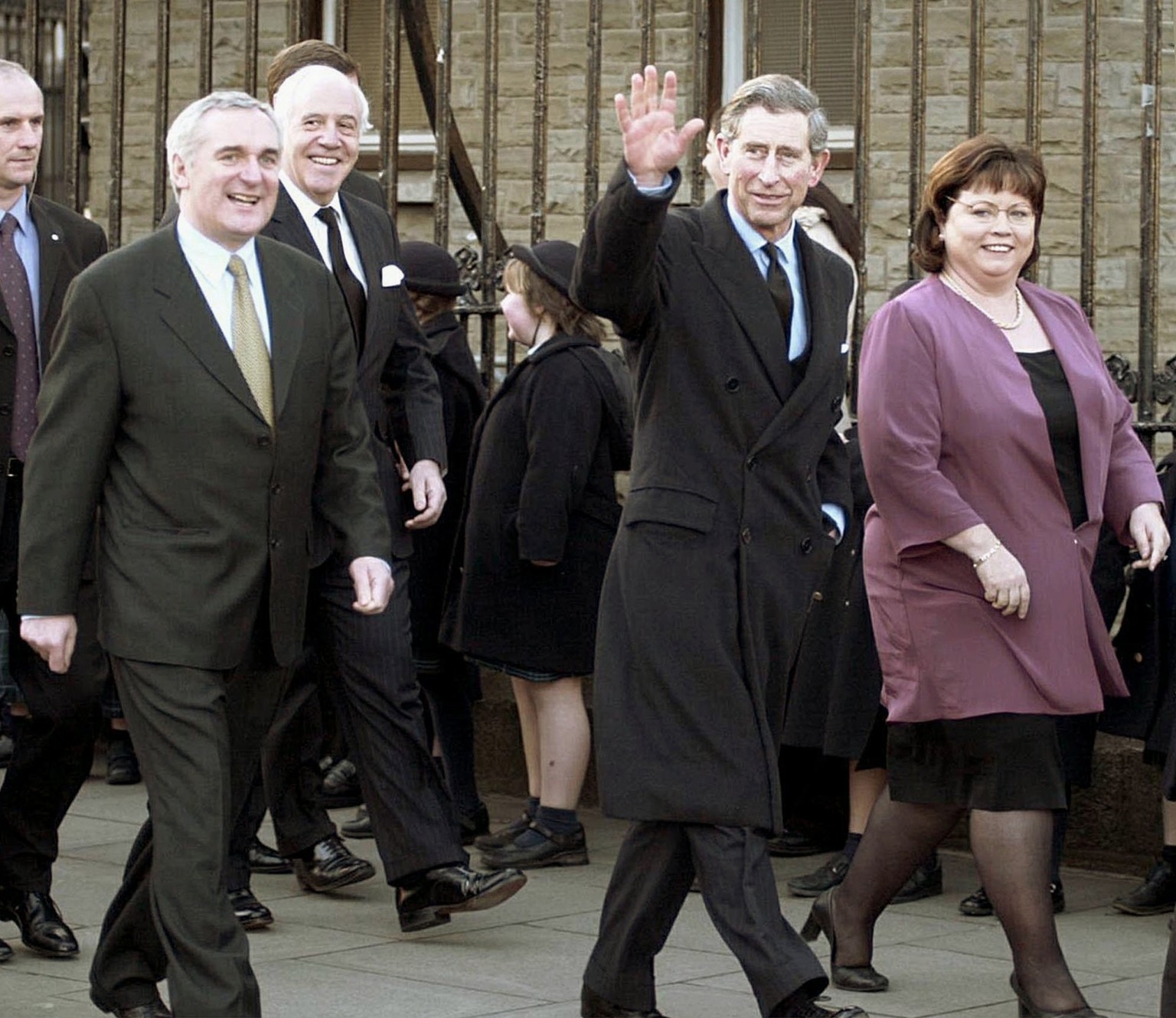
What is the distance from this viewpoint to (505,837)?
281 inches

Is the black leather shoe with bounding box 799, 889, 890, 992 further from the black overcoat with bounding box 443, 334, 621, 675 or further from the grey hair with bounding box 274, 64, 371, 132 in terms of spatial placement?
the grey hair with bounding box 274, 64, 371, 132

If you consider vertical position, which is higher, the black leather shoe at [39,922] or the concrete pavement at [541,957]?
the black leather shoe at [39,922]

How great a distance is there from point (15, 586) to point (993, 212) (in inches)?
97.3

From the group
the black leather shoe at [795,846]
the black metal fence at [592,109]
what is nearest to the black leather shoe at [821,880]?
the black leather shoe at [795,846]

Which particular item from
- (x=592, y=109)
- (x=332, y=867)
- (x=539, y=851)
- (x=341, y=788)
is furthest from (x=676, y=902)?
(x=592, y=109)

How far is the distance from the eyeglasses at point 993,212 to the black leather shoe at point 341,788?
346cm

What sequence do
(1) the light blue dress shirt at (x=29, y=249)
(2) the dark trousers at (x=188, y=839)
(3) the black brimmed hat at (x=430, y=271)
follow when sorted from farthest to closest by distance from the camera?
(3) the black brimmed hat at (x=430, y=271) → (1) the light blue dress shirt at (x=29, y=249) → (2) the dark trousers at (x=188, y=839)

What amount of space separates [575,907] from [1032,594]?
5.99 feet

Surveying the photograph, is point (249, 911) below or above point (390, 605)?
below

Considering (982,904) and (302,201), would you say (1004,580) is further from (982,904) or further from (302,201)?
(302,201)

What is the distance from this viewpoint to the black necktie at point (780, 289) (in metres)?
5.12

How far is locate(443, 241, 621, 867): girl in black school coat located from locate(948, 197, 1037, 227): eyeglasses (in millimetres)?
1788

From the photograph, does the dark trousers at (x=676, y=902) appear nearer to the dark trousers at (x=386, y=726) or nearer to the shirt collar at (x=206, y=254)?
the dark trousers at (x=386, y=726)

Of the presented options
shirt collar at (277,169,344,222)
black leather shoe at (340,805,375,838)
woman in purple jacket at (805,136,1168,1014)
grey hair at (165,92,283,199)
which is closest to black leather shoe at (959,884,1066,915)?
woman in purple jacket at (805,136,1168,1014)
